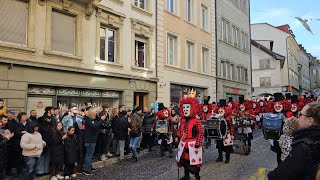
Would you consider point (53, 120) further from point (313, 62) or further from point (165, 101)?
point (313, 62)

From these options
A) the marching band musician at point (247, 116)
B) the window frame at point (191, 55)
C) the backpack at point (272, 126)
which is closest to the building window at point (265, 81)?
the window frame at point (191, 55)

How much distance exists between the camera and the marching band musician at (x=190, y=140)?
855 centimetres

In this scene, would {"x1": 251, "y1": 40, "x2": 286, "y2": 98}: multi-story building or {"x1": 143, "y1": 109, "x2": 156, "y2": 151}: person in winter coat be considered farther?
{"x1": 251, "y1": 40, "x2": 286, "y2": 98}: multi-story building

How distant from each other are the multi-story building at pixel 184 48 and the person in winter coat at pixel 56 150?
11723 mm

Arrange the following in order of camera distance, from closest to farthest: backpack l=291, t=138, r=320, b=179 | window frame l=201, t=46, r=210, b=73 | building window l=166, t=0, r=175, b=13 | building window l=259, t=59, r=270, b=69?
backpack l=291, t=138, r=320, b=179 → building window l=166, t=0, r=175, b=13 → window frame l=201, t=46, r=210, b=73 → building window l=259, t=59, r=270, b=69

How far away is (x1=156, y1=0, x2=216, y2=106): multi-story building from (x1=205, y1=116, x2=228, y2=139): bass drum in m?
9.04

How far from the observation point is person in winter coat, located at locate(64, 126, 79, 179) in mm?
9891

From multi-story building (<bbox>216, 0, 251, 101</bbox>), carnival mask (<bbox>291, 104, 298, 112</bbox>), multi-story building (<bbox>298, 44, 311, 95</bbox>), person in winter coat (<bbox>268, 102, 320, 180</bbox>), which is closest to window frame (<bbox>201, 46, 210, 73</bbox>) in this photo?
multi-story building (<bbox>216, 0, 251, 101</bbox>)

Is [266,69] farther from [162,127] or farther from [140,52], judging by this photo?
[162,127]

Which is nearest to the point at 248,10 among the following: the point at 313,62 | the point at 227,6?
the point at 227,6

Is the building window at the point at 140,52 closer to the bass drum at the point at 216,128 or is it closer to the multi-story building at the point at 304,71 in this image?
the bass drum at the point at 216,128

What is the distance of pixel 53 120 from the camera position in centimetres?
1046

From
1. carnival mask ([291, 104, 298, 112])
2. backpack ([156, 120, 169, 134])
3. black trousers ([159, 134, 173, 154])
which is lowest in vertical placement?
black trousers ([159, 134, 173, 154])

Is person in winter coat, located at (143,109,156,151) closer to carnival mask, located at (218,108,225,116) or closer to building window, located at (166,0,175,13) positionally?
carnival mask, located at (218,108,225,116)
